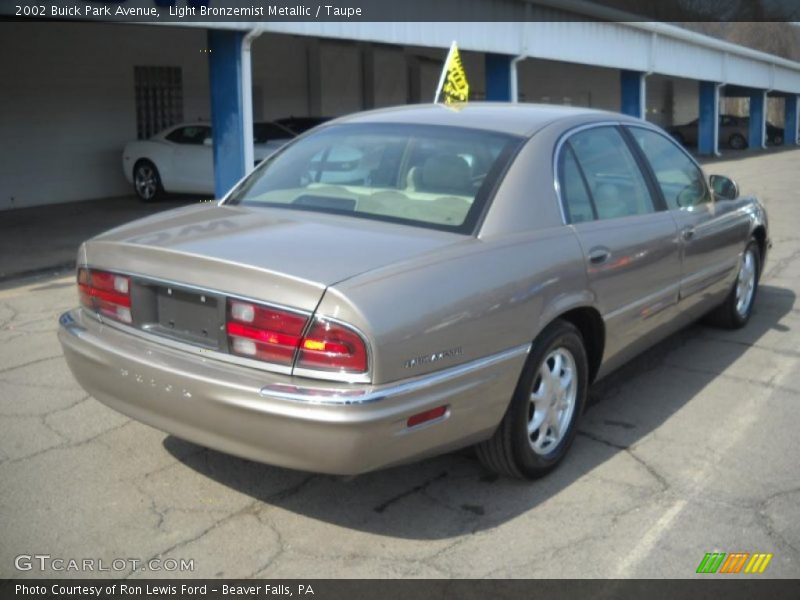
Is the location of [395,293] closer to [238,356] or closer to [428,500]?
[238,356]

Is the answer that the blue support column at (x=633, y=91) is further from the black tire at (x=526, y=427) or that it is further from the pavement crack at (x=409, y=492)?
the pavement crack at (x=409, y=492)

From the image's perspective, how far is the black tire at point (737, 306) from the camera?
21.0ft

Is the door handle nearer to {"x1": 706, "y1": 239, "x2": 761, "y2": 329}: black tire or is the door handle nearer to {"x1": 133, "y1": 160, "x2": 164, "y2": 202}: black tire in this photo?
{"x1": 706, "y1": 239, "x2": 761, "y2": 329}: black tire

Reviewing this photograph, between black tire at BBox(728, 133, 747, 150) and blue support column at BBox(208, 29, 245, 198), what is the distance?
1260 inches

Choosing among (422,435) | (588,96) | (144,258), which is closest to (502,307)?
(422,435)

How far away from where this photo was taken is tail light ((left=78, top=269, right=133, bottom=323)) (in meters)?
3.74

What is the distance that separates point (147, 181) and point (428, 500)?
12769 millimetres

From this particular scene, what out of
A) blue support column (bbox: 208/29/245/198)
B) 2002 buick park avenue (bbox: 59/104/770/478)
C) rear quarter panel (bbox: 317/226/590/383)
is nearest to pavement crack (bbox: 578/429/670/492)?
2002 buick park avenue (bbox: 59/104/770/478)

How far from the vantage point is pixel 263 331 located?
3.28m

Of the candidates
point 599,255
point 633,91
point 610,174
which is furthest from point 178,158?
point 633,91

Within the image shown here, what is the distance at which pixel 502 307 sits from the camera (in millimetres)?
3598

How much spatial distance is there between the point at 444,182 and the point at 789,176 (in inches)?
791

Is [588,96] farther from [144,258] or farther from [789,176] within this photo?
[144,258]

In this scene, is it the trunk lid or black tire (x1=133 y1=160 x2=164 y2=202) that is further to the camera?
black tire (x1=133 y1=160 x2=164 y2=202)
